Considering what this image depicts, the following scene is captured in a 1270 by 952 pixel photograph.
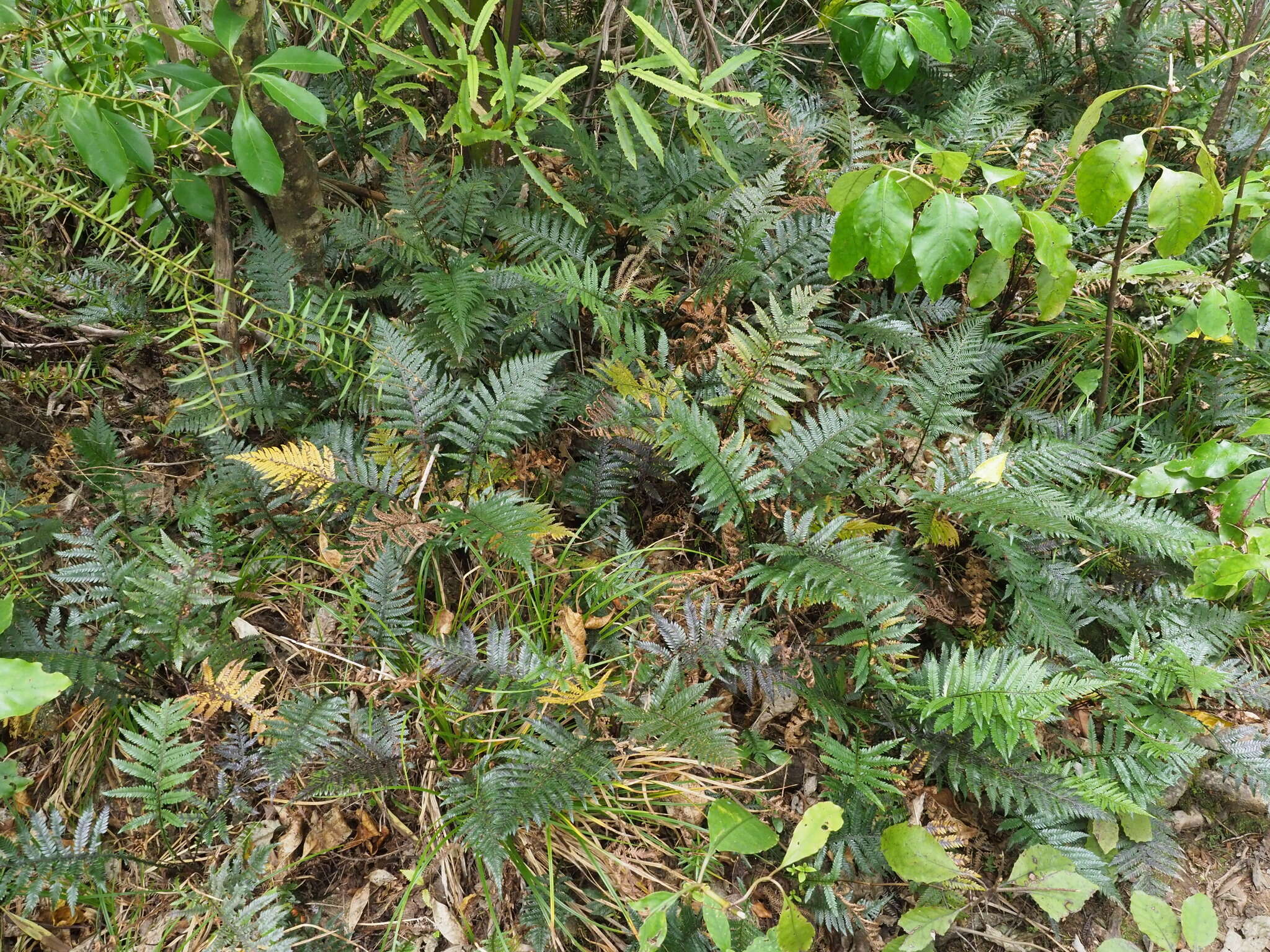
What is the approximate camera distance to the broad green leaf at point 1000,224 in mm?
1771

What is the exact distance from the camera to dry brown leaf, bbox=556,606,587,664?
2076 mm

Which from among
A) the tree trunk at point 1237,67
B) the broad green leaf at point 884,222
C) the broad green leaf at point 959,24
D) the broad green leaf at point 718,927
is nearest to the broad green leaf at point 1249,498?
the broad green leaf at point 884,222

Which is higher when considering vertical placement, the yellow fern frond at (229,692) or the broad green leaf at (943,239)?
the broad green leaf at (943,239)

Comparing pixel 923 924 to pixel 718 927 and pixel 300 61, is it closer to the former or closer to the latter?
pixel 718 927

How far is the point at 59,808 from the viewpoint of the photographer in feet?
6.36

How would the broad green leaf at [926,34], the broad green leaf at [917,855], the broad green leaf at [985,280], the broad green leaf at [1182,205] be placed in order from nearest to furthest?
1. the broad green leaf at [1182,205]
2. the broad green leaf at [917,855]
3. the broad green leaf at [985,280]
4. the broad green leaf at [926,34]

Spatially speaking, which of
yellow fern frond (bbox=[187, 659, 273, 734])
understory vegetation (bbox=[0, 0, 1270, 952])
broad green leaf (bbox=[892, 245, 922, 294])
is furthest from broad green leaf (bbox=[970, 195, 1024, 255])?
yellow fern frond (bbox=[187, 659, 273, 734])

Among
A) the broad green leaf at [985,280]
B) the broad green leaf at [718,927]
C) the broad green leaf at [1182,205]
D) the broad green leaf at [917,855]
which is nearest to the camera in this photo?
the broad green leaf at [718,927]

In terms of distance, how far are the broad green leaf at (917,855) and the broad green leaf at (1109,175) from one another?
151cm

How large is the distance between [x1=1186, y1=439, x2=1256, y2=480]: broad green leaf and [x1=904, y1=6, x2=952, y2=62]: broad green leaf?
1281mm

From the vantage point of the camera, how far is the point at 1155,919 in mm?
1998

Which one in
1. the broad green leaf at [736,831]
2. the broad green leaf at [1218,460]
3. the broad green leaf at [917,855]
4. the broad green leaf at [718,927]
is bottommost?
the broad green leaf at [917,855]

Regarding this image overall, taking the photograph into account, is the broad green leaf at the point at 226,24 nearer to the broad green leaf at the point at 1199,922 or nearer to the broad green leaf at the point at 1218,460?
the broad green leaf at the point at 1218,460

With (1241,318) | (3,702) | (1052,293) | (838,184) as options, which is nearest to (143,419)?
(3,702)
